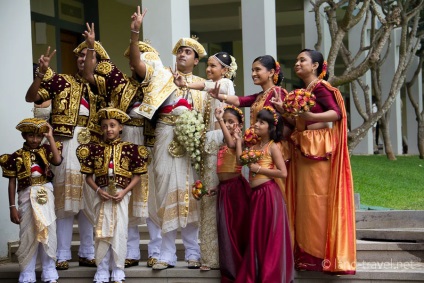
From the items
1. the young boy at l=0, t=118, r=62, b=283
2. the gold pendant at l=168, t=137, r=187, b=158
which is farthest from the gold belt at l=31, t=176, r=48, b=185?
the gold pendant at l=168, t=137, r=187, b=158

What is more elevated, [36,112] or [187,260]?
[36,112]

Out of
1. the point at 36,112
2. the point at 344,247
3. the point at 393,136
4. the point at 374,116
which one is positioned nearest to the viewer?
the point at 344,247

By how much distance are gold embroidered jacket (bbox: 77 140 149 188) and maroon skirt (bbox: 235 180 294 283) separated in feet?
3.43

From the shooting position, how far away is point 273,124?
21.6 feet

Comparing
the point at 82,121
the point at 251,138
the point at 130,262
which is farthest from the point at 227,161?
the point at 82,121

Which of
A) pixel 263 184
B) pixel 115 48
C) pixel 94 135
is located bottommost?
pixel 263 184

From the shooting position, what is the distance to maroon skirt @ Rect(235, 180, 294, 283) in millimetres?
6383

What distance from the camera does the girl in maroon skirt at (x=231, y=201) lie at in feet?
21.7

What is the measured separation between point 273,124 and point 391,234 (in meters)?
2.03

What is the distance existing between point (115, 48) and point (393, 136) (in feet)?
42.5

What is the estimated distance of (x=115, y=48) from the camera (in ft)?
48.5

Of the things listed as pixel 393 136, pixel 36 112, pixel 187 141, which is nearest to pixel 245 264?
pixel 187 141

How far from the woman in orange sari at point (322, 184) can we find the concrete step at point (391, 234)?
1.29 metres

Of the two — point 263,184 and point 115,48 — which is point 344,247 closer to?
point 263,184
